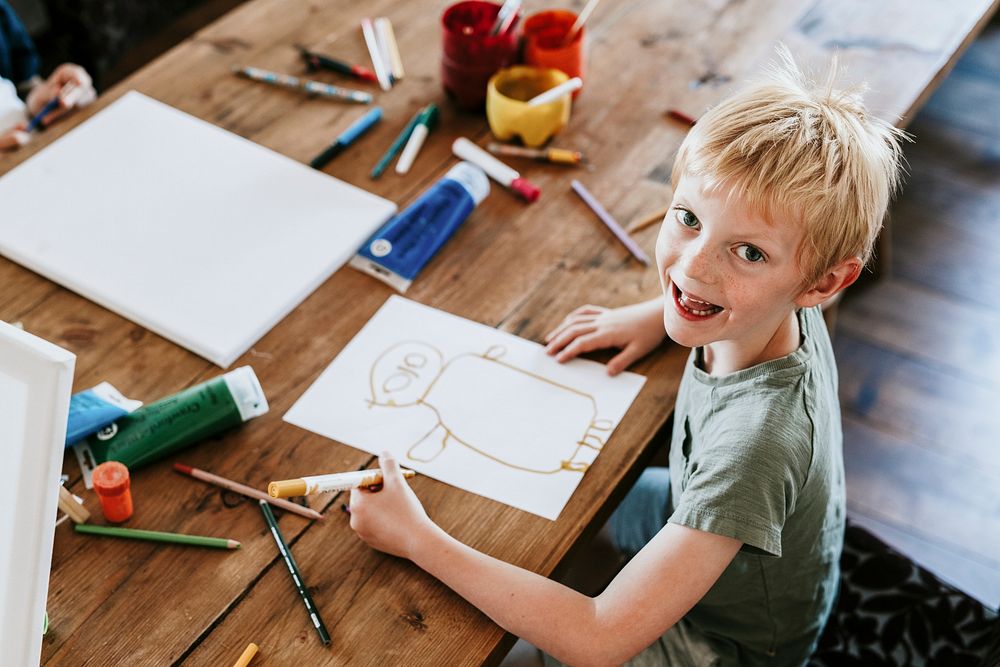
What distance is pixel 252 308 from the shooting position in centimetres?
103

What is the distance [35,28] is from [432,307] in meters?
2.33

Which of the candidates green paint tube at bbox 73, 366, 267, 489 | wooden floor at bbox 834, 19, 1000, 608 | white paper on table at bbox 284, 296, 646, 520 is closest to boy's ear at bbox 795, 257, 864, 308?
white paper on table at bbox 284, 296, 646, 520

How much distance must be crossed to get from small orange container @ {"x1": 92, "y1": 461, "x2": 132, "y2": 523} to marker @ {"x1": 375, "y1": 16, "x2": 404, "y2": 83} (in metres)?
0.74

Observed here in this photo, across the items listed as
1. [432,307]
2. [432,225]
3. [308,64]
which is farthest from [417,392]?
[308,64]

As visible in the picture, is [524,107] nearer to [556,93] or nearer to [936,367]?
[556,93]

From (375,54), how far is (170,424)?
72 cm

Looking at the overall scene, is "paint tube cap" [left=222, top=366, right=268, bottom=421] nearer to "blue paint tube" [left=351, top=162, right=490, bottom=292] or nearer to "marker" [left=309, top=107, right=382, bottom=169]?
"blue paint tube" [left=351, top=162, right=490, bottom=292]

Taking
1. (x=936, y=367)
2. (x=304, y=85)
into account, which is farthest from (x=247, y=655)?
(x=936, y=367)

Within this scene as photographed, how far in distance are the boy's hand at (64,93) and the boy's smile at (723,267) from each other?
886 millimetres

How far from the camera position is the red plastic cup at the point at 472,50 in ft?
4.09

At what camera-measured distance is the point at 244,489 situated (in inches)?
34.3

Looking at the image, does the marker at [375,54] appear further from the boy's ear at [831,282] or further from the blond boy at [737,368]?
the boy's ear at [831,282]

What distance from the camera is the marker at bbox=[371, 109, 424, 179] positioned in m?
1.21

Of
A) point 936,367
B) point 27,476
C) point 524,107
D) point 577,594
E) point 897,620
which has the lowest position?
point 936,367
